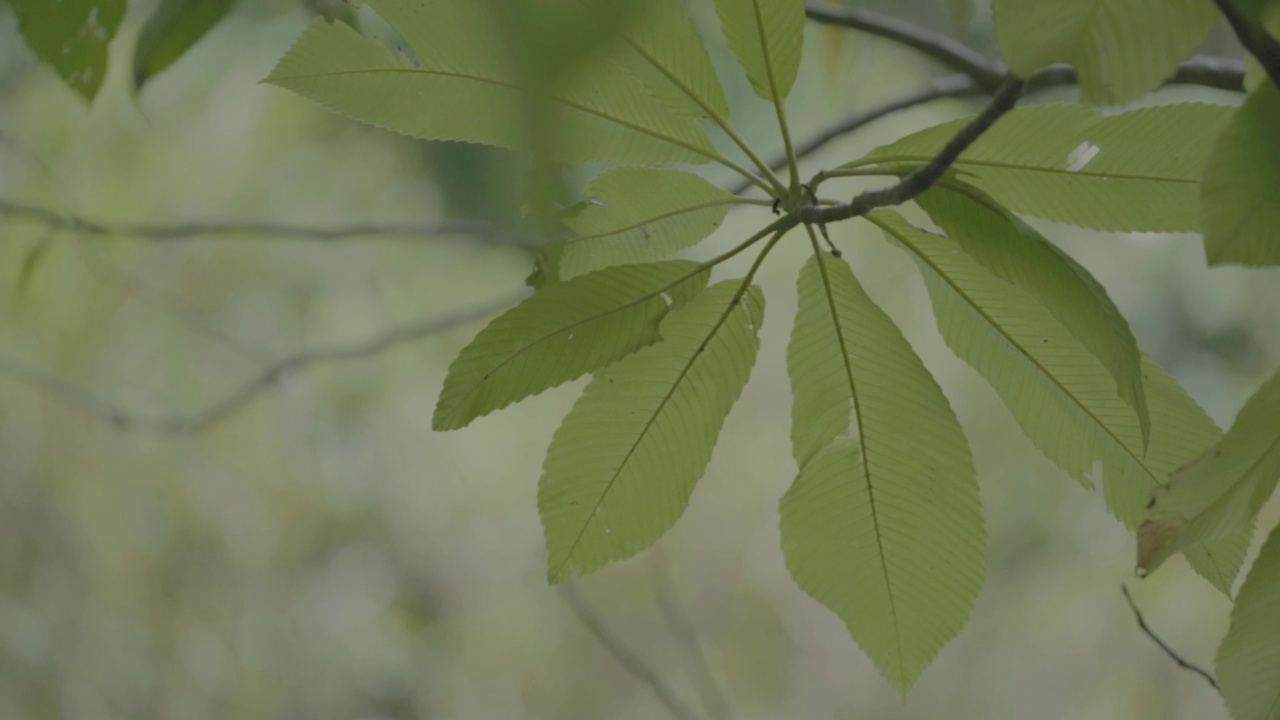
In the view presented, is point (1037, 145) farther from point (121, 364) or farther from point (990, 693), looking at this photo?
point (121, 364)

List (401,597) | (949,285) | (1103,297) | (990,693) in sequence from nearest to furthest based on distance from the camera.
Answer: (1103,297), (949,285), (990,693), (401,597)

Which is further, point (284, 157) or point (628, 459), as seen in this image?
point (284, 157)

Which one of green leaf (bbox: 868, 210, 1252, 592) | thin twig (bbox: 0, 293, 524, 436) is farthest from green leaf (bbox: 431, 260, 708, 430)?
thin twig (bbox: 0, 293, 524, 436)

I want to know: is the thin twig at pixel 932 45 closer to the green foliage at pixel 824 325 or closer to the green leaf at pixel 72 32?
the green foliage at pixel 824 325

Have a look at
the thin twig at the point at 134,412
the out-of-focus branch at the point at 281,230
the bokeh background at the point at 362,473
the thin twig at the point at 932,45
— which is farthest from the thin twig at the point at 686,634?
the thin twig at the point at 932,45

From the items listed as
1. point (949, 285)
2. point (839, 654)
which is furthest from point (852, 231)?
point (949, 285)

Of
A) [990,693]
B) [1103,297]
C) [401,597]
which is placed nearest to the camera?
[1103,297]

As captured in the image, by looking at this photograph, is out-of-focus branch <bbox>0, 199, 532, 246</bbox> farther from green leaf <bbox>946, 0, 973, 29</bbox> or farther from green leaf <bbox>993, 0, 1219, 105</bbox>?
green leaf <bbox>993, 0, 1219, 105</bbox>
